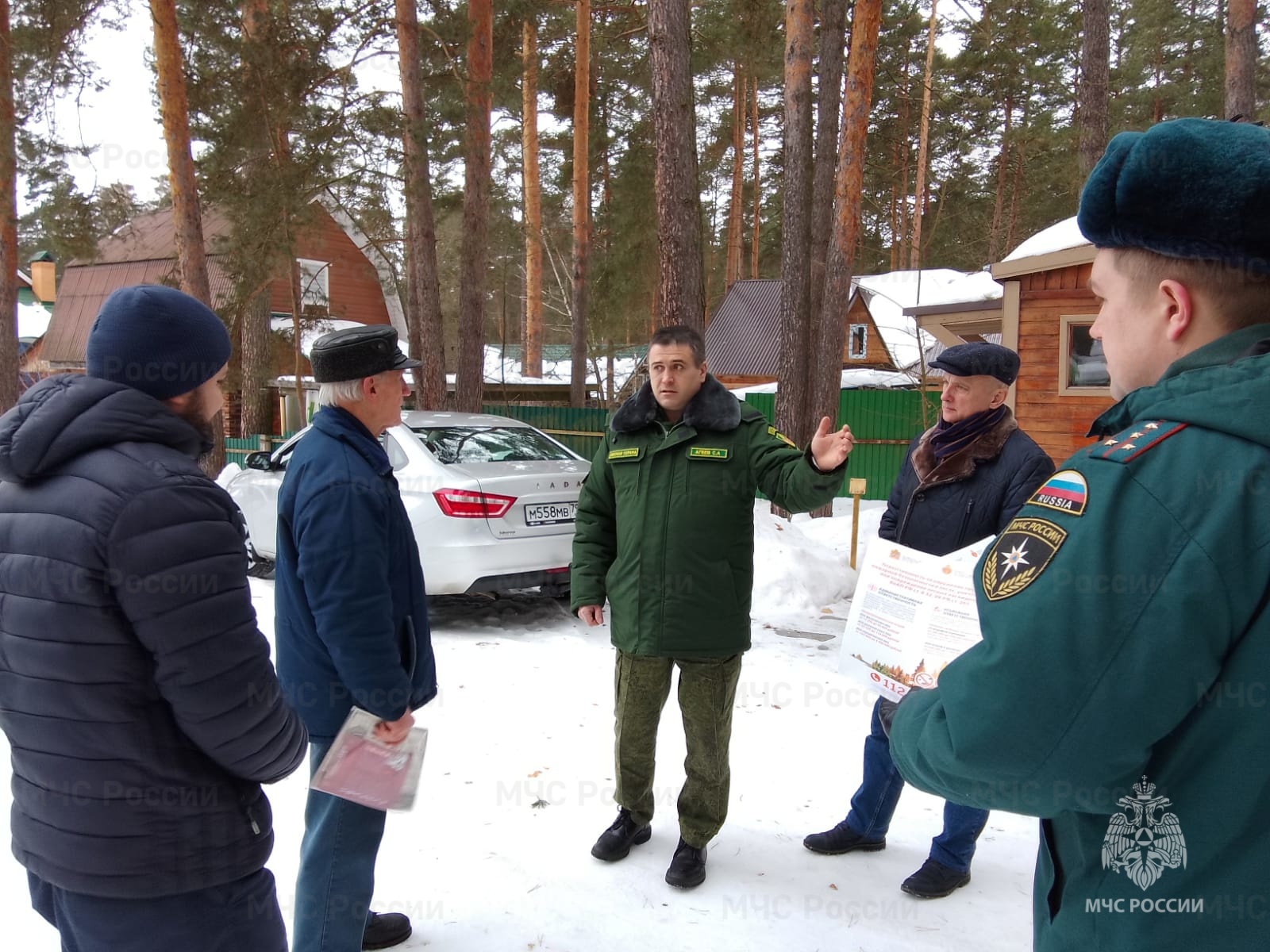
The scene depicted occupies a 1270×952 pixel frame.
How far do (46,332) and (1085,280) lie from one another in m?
33.2

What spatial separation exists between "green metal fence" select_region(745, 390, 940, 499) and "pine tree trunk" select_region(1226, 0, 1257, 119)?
6736 mm

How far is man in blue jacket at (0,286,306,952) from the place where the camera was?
5.36ft

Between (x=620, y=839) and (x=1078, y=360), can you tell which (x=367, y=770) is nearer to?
(x=620, y=839)

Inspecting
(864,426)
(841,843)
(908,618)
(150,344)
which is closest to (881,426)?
(864,426)

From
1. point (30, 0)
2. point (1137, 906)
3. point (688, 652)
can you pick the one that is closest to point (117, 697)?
point (1137, 906)

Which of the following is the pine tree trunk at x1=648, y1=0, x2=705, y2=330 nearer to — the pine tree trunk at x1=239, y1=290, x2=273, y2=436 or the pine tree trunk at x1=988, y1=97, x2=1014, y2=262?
the pine tree trunk at x1=239, y1=290, x2=273, y2=436

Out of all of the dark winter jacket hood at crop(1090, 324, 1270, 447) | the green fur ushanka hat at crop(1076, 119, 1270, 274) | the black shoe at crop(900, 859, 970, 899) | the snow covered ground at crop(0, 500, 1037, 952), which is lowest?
the snow covered ground at crop(0, 500, 1037, 952)

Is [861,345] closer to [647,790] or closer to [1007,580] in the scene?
[647,790]

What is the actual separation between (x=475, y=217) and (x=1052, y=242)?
8789mm

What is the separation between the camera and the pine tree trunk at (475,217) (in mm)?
13797

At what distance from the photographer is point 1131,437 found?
→ 1047 millimetres

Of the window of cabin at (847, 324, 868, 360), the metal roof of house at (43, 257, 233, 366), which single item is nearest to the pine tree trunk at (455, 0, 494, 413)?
the window of cabin at (847, 324, 868, 360)

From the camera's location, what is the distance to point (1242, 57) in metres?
10.7

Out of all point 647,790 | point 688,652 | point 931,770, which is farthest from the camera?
point 647,790
